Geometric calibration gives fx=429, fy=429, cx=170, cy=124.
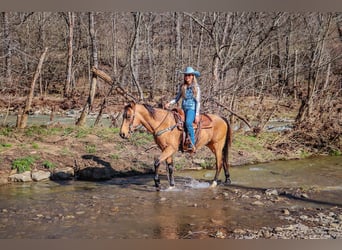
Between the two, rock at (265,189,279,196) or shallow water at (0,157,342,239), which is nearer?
shallow water at (0,157,342,239)

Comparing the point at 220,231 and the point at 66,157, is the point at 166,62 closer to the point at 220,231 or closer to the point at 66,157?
the point at 66,157

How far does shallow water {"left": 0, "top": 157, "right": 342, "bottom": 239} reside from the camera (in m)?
4.64

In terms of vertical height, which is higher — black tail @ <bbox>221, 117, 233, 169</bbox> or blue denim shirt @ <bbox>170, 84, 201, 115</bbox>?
Result: blue denim shirt @ <bbox>170, 84, 201, 115</bbox>

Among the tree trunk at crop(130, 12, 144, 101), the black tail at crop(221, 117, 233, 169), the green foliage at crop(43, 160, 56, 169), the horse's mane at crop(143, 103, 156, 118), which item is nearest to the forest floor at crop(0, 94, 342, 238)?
the green foliage at crop(43, 160, 56, 169)

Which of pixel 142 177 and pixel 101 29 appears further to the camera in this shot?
pixel 101 29

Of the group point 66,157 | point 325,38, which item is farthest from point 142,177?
point 325,38

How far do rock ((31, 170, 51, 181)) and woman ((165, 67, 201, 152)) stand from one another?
8.02 feet

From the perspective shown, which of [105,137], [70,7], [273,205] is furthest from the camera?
[105,137]

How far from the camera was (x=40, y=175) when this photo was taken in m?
7.04

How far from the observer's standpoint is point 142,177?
745cm

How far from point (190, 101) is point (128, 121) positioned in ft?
3.27

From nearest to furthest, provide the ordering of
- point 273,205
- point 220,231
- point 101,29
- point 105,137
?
1. point 220,231
2. point 273,205
3. point 105,137
4. point 101,29

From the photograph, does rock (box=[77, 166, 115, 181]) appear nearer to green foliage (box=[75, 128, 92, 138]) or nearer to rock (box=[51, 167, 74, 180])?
rock (box=[51, 167, 74, 180])

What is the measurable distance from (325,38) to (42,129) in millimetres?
6419
